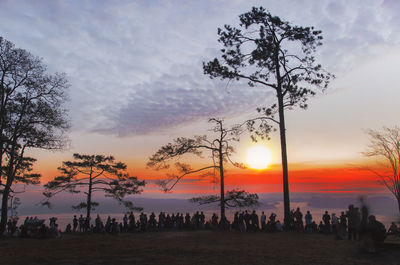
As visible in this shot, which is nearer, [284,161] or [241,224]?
[284,161]

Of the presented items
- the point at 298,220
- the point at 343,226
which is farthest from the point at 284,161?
the point at 343,226

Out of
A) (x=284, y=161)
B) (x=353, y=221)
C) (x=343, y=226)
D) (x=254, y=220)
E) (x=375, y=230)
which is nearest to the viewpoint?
(x=375, y=230)

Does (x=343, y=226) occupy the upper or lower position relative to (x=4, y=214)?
lower

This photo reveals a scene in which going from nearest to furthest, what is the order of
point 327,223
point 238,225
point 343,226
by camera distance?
point 343,226
point 327,223
point 238,225

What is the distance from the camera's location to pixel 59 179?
29.0 m

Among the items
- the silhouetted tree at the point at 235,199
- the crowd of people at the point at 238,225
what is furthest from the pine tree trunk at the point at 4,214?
the silhouetted tree at the point at 235,199

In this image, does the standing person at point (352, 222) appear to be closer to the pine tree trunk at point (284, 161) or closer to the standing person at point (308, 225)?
the standing person at point (308, 225)

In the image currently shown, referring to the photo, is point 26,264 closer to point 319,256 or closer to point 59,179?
point 319,256

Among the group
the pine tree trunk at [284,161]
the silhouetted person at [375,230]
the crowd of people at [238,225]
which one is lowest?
the crowd of people at [238,225]

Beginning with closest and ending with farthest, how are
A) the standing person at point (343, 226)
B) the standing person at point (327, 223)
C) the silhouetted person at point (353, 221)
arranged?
the silhouetted person at point (353, 221) → the standing person at point (343, 226) → the standing person at point (327, 223)

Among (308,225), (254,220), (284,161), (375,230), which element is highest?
(284,161)

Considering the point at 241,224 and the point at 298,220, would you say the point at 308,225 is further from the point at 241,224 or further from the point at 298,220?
the point at 241,224

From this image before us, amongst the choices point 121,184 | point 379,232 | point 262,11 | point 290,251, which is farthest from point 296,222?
point 121,184

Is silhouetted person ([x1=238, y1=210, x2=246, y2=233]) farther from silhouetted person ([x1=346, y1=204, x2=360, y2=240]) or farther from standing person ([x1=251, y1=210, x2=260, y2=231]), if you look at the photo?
silhouetted person ([x1=346, y1=204, x2=360, y2=240])
